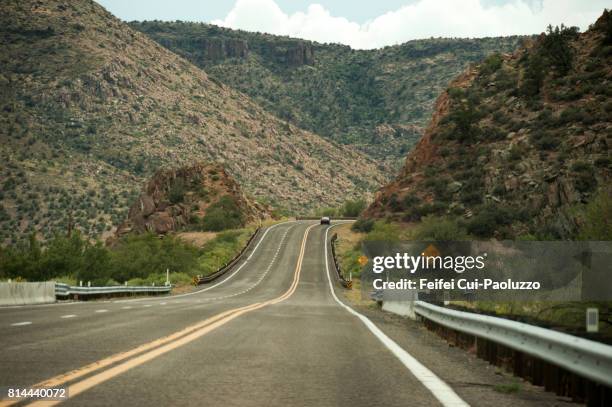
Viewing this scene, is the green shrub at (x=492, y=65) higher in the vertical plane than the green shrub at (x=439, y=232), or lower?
higher

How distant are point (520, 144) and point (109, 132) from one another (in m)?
79.8

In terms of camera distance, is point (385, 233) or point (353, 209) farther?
point (353, 209)

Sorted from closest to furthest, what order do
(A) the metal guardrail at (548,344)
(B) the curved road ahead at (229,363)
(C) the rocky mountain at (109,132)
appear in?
(A) the metal guardrail at (548,344) < (B) the curved road ahead at (229,363) < (C) the rocky mountain at (109,132)

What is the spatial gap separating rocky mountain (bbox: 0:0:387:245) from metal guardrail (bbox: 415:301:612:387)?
9598 cm

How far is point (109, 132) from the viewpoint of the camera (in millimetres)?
135250

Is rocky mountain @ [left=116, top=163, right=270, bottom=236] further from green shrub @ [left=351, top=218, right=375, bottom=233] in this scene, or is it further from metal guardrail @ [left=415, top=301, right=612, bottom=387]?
metal guardrail @ [left=415, top=301, right=612, bottom=387]

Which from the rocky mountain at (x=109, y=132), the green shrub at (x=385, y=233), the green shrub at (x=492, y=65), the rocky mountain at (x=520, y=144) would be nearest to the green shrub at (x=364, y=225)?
the rocky mountain at (x=520, y=144)

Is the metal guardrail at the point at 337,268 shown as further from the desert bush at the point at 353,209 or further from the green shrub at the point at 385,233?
the desert bush at the point at 353,209

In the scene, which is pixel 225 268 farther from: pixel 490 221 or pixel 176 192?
pixel 176 192

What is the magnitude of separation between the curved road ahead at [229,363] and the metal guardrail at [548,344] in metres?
0.49

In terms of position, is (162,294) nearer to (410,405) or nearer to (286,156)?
(410,405)

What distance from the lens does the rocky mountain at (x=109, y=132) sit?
372ft

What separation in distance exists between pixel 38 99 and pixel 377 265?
85915 millimetres

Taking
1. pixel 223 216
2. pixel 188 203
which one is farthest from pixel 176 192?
pixel 223 216
